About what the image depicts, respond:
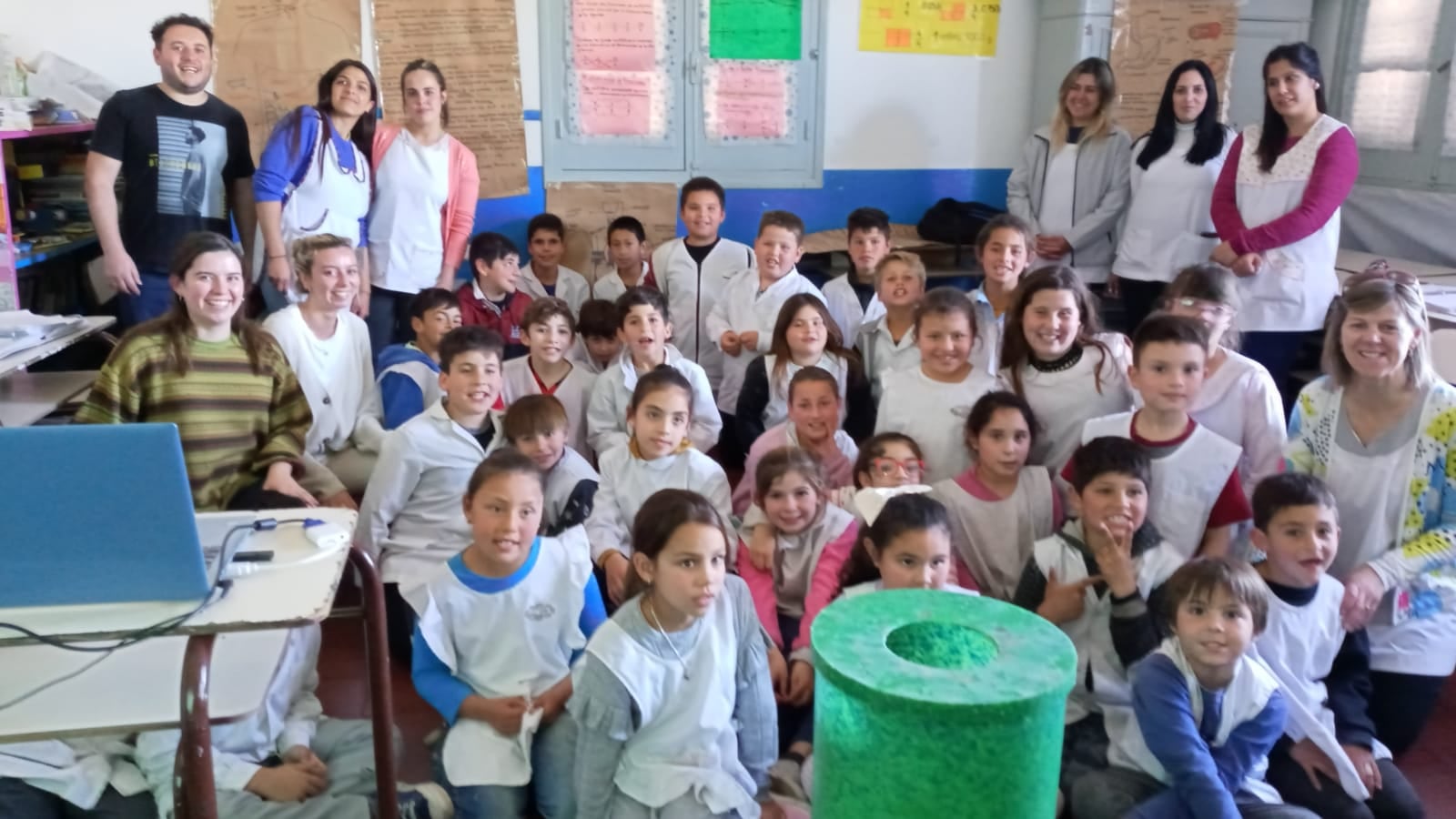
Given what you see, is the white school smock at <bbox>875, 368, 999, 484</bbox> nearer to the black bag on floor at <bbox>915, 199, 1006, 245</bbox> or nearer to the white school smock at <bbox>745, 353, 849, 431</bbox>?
the white school smock at <bbox>745, 353, 849, 431</bbox>

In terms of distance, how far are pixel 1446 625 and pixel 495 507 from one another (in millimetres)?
1950

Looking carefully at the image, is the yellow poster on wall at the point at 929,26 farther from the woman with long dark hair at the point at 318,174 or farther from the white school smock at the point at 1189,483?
the white school smock at the point at 1189,483

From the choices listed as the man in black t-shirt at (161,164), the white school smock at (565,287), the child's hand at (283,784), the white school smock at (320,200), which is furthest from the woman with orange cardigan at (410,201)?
the child's hand at (283,784)

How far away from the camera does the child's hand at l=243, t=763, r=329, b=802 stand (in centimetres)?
184

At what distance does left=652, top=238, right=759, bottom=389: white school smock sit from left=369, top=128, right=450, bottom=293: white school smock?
0.83m

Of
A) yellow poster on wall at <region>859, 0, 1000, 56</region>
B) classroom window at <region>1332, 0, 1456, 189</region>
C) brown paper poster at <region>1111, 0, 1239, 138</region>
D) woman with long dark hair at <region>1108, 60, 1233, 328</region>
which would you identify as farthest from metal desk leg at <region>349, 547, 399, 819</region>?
classroom window at <region>1332, 0, 1456, 189</region>

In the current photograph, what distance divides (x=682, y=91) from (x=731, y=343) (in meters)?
1.69

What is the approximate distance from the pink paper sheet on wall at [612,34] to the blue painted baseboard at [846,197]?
543mm

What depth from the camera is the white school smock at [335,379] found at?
2785 mm

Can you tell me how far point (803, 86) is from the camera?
501 centimetres

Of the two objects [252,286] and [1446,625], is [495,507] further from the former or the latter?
[252,286]

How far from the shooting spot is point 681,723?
180 cm

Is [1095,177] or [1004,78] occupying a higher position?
[1004,78]

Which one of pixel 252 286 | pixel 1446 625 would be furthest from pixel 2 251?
pixel 1446 625
